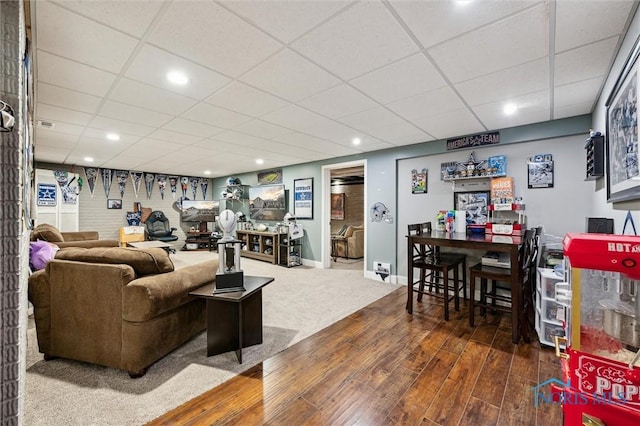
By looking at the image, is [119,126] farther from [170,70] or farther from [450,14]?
[450,14]

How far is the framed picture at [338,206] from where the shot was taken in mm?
8570

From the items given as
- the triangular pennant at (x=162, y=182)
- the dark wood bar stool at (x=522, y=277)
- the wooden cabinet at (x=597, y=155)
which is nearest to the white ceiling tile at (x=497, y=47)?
the wooden cabinet at (x=597, y=155)

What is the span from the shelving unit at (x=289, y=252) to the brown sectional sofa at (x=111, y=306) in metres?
3.75

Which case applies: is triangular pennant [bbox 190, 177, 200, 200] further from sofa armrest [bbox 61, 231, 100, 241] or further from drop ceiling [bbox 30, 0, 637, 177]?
drop ceiling [bbox 30, 0, 637, 177]

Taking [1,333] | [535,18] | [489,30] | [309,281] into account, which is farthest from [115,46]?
[309,281]

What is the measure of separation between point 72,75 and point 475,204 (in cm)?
458

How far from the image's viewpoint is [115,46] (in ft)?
5.78

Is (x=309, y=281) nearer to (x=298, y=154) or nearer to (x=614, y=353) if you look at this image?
(x=298, y=154)

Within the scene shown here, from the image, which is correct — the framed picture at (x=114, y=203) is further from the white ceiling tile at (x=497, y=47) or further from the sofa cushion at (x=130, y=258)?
the white ceiling tile at (x=497, y=47)

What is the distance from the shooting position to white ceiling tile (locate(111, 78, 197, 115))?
7.61 ft

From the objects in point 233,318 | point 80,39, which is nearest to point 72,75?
point 80,39

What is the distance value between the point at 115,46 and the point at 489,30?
2328 mm

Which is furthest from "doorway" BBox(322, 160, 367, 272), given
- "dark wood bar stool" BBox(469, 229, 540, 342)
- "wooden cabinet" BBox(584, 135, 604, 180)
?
"wooden cabinet" BBox(584, 135, 604, 180)

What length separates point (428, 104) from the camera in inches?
108
